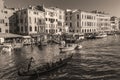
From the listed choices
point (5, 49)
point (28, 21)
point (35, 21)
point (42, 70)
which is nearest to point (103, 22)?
point (35, 21)

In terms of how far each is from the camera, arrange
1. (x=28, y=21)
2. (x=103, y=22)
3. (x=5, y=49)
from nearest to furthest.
Result: 1. (x=5, y=49)
2. (x=28, y=21)
3. (x=103, y=22)

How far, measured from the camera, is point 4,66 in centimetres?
3625

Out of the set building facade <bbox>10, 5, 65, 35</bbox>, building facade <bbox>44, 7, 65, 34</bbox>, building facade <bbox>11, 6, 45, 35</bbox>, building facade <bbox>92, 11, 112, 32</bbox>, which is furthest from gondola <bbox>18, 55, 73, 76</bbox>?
building facade <bbox>92, 11, 112, 32</bbox>

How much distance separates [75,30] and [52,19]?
2273 cm

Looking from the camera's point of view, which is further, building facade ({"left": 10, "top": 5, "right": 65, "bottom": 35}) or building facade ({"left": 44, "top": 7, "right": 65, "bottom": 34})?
building facade ({"left": 44, "top": 7, "right": 65, "bottom": 34})

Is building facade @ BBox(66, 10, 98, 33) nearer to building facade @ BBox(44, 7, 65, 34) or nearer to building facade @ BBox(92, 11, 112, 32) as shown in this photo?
building facade @ BBox(44, 7, 65, 34)

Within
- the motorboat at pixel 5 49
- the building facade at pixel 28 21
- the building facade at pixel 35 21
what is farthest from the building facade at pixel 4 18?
the motorboat at pixel 5 49

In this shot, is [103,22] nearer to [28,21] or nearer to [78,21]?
[78,21]

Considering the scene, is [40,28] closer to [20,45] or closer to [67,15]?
[20,45]

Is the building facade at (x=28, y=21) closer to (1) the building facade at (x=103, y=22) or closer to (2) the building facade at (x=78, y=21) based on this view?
(2) the building facade at (x=78, y=21)

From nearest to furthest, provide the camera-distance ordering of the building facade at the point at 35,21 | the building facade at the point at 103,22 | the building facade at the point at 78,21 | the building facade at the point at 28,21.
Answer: the building facade at the point at 28,21, the building facade at the point at 35,21, the building facade at the point at 78,21, the building facade at the point at 103,22

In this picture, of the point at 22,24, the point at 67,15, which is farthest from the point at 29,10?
the point at 67,15

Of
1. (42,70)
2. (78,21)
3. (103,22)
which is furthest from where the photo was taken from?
(103,22)

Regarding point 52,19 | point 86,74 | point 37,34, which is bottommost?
point 86,74
